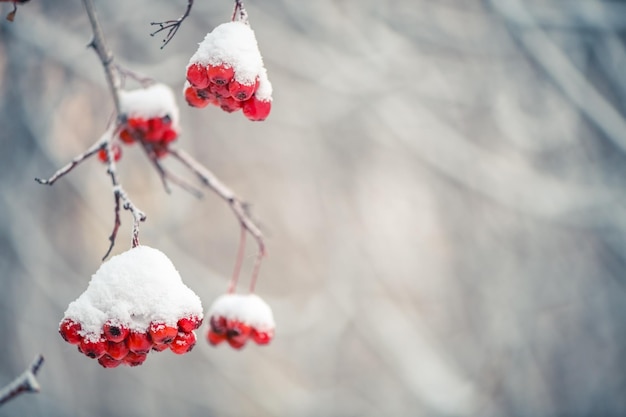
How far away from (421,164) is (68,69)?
3032 mm

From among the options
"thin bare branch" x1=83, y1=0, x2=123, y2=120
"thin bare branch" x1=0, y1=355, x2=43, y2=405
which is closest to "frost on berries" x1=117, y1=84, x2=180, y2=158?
"thin bare branch" x1=83, y1=0, x2=123, y2=120

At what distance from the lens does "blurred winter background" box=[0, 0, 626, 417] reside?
3566 millimetres

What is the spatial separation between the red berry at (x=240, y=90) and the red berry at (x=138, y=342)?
1.27 feet

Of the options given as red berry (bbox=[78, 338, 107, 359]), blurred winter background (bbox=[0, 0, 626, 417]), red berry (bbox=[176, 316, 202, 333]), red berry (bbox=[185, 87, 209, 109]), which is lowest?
red berry (bbox=[78, 338, 107, 359])

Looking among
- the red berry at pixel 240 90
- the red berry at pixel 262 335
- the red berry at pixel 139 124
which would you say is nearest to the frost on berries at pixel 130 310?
the red berry at pixel 240 90

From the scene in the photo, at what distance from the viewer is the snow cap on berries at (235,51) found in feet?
2.17

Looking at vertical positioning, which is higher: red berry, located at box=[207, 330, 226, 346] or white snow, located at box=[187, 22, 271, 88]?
white snow, located at box=[187, 22, 271, 88]

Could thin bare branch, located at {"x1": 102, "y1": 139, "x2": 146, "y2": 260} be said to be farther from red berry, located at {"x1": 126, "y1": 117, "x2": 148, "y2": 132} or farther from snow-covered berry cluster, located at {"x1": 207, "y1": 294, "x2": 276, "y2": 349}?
snow-covered berry cluster, located at {"x1": 207, "y1": 294, "x2": 276, "y2": 349}

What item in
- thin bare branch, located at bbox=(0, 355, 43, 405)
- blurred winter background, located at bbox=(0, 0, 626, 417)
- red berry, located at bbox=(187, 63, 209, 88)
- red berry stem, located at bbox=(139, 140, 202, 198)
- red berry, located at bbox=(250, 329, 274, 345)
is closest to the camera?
thin bare branch, located at bbox=(0, 355, 43, 405)

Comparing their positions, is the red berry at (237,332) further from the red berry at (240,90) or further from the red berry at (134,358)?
the red berry at (240,90)

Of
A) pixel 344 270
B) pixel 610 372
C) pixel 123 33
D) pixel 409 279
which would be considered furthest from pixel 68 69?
pixel 610 372

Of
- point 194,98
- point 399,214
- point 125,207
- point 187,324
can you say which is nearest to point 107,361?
point 187,324

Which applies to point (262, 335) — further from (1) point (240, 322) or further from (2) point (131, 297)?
(2) point (131, 297)

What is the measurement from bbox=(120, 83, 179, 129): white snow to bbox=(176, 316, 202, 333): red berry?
1.85ft
